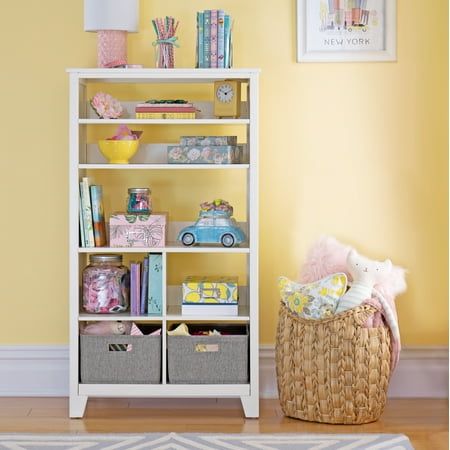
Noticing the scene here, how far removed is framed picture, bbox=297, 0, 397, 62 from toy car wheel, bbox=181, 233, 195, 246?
79 cm

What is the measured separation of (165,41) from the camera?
136 inches

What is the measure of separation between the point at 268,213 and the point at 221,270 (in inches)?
10.8

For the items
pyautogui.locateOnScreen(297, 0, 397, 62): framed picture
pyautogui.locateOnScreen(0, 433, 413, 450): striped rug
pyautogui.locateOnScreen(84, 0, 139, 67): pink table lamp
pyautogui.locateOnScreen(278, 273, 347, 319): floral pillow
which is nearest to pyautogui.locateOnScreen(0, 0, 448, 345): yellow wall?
pyautogui.locateOnScreen(297, 0, 397, 62): framed picture

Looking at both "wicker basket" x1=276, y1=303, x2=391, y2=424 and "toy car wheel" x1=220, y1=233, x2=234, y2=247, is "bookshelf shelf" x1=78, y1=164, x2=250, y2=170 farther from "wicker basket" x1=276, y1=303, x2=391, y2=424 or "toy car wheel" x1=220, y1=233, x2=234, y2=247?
"wicker basket" x1=276, y1=303, x2=391, y2=424

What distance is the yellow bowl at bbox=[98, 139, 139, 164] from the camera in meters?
3.42

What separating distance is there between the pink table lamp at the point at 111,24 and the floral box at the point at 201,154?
Answer: 373 millimetres

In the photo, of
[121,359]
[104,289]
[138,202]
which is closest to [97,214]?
[138,202]

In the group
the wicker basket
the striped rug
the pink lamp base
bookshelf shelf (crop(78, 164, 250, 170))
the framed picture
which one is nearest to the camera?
the striped rug

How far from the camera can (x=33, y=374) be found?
3.74 metres

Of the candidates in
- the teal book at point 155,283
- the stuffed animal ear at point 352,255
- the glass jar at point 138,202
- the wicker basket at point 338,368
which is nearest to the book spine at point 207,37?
the glass jar at point 138,202

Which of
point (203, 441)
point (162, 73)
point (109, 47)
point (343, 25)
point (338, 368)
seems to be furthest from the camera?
point (343, 25)

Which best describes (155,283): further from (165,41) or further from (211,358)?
(165,41)

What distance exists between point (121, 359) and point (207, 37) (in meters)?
1.14

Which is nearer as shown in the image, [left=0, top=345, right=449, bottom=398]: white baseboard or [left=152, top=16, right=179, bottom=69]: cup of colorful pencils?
[left=152, top=16, right=179, bottom=69]: cup of colorful pencils
